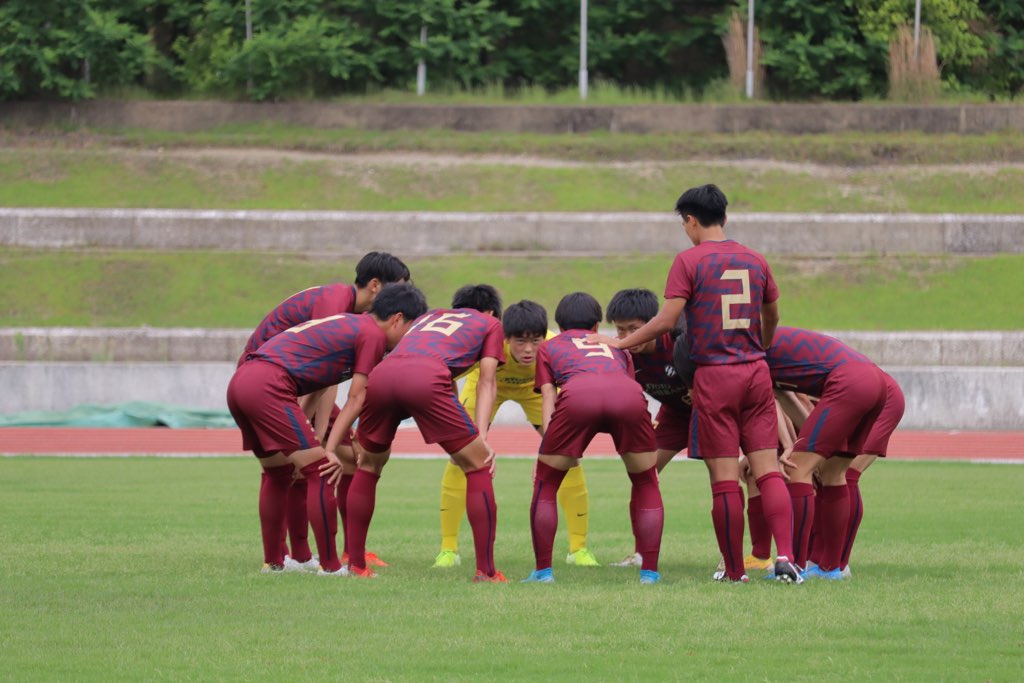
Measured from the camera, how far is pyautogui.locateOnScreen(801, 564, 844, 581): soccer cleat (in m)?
8.66

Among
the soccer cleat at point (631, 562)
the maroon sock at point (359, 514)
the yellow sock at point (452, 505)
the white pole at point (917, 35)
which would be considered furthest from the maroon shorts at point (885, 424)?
the white pole at point (917, 35)

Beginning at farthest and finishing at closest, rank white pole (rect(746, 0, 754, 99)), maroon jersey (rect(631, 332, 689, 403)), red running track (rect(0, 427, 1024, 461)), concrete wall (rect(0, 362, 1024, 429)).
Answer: white pole (rect(746, 0, 754, 99))
concrete wall (rect(0, 362, 1024, 429))
red running track (rect(0, 427, 1024, 461))
maroon jersey (rect(631, 332, 689, 403))

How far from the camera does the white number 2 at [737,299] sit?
8.41 m

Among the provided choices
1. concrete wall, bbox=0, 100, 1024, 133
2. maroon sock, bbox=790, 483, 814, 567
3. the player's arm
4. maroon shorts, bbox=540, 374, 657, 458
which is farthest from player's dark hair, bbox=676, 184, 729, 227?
concrete wall, bbox=0, 100, 1024, 133

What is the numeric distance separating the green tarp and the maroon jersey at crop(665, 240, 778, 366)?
14.2 metres

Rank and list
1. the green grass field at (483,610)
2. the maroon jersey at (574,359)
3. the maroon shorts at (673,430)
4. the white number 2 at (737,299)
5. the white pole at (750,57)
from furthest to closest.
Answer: the white pole at (750,57) < the maroon shorts at (673,430) < the maroon jersey at (574,359) < the white number 2 at (737,299) < the green grass field at (483,610)

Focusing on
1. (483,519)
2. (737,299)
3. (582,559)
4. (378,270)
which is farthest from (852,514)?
(378,270)

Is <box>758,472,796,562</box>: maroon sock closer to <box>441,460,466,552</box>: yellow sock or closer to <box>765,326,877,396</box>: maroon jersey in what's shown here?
<box>765,326,877,396</box>: maroon jersey

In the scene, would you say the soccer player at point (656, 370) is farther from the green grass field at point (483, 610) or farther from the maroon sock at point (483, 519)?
the maroon sock at point (483, 519)

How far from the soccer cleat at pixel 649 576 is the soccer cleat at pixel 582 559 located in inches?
50.6

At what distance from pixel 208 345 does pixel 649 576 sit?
56.2 ft

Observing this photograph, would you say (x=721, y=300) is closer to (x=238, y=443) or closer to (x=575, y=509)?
(x=575, y=509)

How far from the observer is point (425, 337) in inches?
347

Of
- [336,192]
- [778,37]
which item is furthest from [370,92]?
[778,37]
